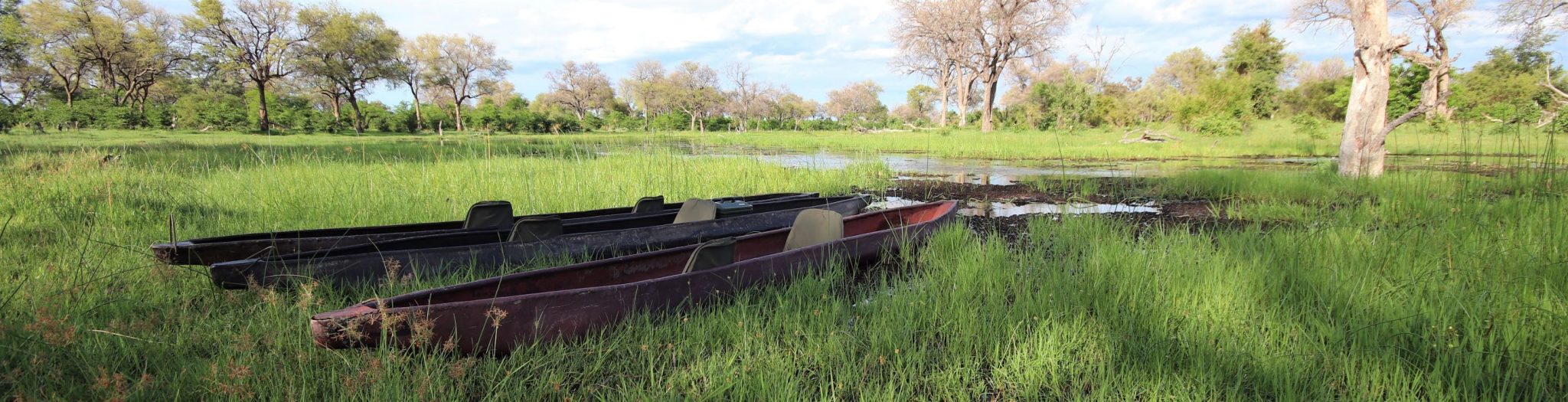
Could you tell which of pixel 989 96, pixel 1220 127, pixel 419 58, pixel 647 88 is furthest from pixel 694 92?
pixel 1220 127

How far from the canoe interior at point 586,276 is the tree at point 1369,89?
7.00m

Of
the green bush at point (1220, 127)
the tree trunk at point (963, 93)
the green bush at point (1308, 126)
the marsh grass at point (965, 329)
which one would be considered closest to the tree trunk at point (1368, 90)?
the marsh grass at point (965, 329)

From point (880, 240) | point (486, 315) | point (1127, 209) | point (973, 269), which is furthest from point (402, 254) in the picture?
point (1127, 209)

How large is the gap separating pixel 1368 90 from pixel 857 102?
325ft

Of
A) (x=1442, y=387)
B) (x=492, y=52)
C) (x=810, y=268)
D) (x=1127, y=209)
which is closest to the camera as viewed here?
(x=1442, y=387)

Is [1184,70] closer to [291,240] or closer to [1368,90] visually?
[1368,90]

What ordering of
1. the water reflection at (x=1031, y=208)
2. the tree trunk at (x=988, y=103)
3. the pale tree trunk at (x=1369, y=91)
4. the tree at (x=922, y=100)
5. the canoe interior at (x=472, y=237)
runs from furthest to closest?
1. the tree at (x=922, y=100)
2. the tree trunk at (x=988, y=103)
3. the pale tree trunk at (x=1369, y=91)
4. the water reflection at (x=1031, y=208)
5. the canoe interior at (x=472, y=237)

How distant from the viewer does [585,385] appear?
6.81 feet

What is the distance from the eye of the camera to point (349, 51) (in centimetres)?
4116

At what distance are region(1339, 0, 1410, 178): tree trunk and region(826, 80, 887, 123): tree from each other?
96.1 meters

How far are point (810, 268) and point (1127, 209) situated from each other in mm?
4693

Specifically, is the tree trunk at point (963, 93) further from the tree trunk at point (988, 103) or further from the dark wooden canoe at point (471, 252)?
the dark wooden canoe at point (471, 252)

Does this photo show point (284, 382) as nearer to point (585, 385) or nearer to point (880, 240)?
point (585, 385)

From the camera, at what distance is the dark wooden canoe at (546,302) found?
6.08ft
